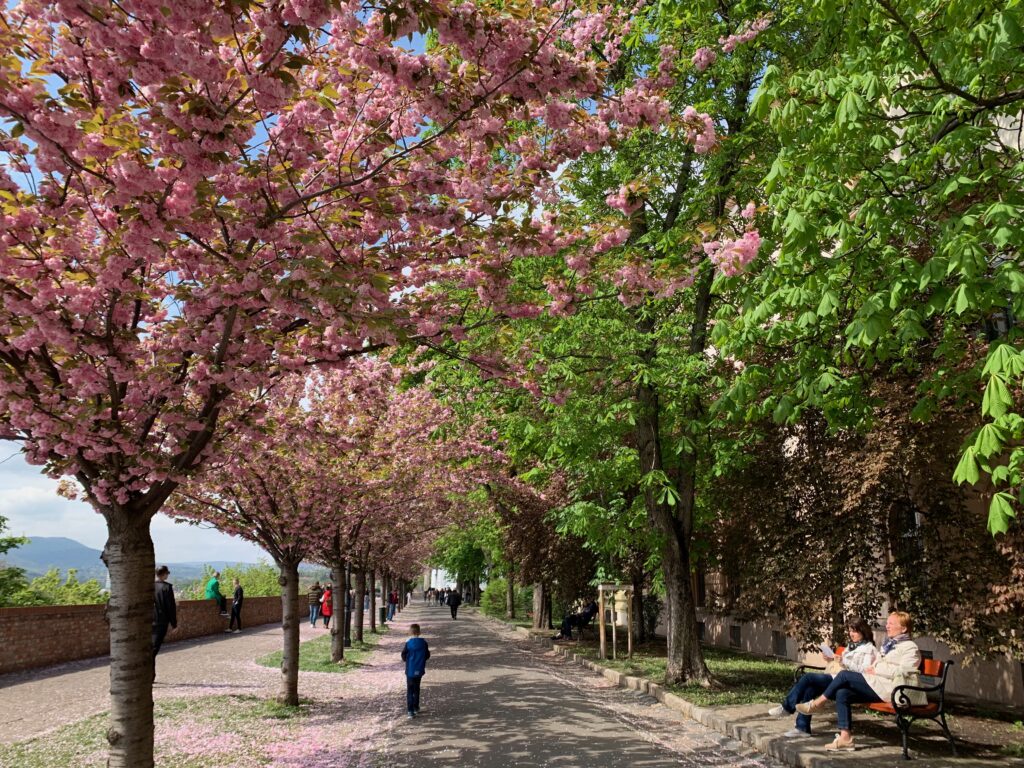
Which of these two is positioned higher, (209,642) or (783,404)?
(783,404)

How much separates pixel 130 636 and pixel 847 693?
740 centimetres

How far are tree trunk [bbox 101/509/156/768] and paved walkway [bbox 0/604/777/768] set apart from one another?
3.01 meters

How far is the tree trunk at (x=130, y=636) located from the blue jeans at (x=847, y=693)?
22.7 ft

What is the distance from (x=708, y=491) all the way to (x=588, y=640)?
36.4ft

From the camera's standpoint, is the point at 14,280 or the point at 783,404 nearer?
the point at 14,280

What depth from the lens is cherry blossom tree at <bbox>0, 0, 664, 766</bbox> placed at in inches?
163

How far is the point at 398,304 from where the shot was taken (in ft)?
22.8

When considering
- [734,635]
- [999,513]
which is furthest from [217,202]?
[734,635]

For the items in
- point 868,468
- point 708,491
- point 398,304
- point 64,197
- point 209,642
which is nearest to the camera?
point 64,197

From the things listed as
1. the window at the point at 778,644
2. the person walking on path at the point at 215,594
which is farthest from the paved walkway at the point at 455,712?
the person walking on path at the point at 215,594

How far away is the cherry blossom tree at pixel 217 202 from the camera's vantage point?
413 centimetres

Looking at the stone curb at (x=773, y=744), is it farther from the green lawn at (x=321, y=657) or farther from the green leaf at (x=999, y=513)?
the green lawn at (x=321, y=657)

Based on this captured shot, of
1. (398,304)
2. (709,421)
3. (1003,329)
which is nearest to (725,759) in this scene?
(709,421)

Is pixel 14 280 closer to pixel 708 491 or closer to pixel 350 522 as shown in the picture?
pixel 350 522
